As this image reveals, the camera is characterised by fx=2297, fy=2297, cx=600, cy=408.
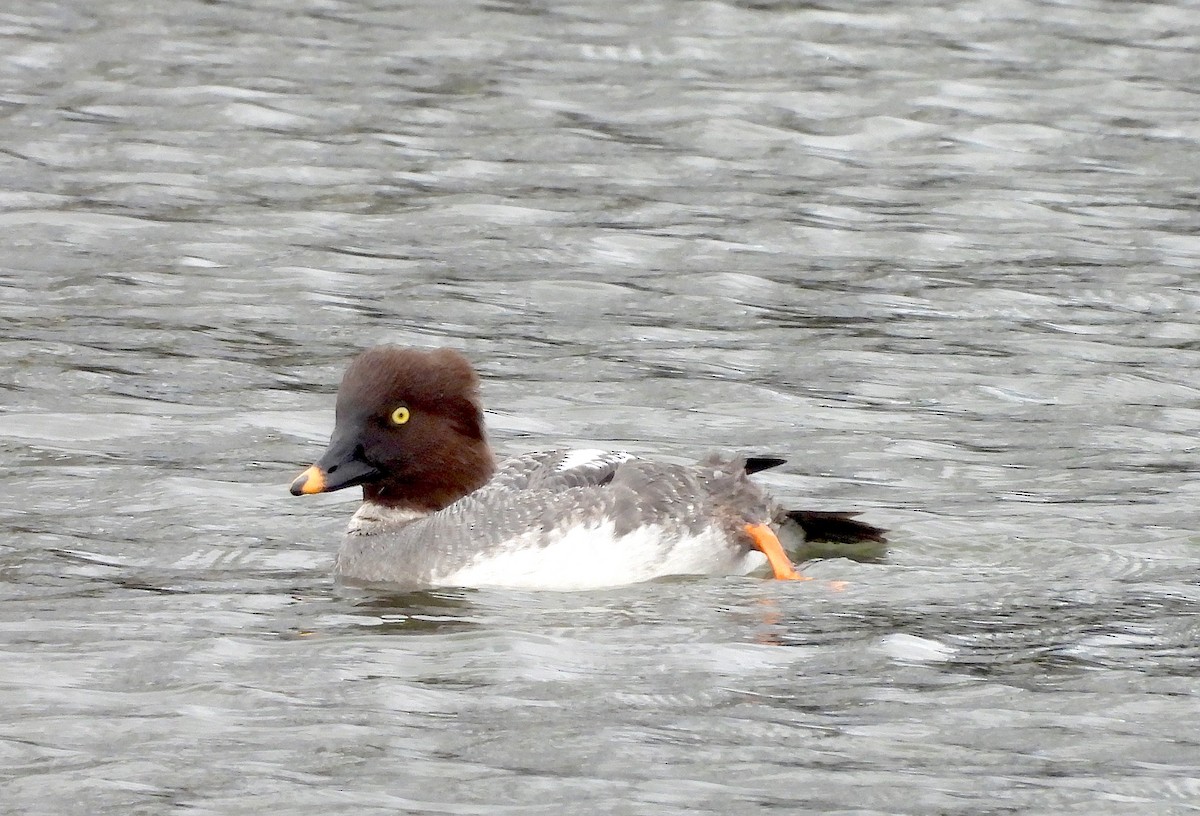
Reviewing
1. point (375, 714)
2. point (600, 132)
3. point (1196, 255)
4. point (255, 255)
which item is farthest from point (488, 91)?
point (375, 714)

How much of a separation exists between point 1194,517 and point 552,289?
5225 mm

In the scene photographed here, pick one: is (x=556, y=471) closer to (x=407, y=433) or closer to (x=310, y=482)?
(x=407, y=433)

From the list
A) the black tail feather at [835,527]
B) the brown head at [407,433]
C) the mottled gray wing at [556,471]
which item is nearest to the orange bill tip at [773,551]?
the black tail feather at [835,527]

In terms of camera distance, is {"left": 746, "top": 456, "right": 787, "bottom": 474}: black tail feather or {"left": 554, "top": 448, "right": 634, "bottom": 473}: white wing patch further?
{"left": 746, "top": 456, "right": 787, "bottom": 474}: black tail feather

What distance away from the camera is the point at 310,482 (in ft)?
30.4

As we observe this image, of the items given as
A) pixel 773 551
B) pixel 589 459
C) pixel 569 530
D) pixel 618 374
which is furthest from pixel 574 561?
pixel 618 374

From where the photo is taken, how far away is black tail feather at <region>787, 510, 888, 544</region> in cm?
962

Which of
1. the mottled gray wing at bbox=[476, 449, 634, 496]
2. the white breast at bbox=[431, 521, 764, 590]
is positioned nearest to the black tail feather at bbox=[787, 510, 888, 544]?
the white breast at bbox=[431, 521, 764, 590]

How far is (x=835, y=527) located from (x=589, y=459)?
108 cm

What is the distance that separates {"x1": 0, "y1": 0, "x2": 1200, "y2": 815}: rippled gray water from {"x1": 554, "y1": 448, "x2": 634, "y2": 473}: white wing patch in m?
0.60

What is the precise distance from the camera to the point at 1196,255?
583 inches

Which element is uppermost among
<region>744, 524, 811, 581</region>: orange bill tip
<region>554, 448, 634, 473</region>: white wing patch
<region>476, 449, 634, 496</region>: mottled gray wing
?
<region>554, 448, 634, 473</region>: white wing patch

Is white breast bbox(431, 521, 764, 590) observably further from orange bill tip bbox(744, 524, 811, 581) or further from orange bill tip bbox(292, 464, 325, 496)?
orange bill tip bbox(292, 464, 325, 496)

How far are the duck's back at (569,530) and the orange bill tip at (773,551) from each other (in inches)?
2.6
